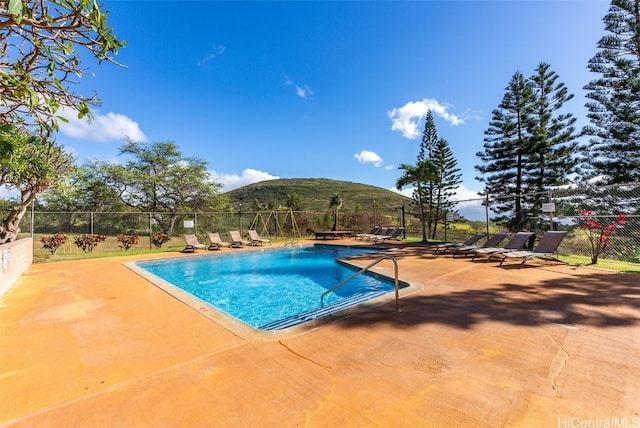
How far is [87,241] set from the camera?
1053 centimetres

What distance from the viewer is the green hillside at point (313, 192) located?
41284mm

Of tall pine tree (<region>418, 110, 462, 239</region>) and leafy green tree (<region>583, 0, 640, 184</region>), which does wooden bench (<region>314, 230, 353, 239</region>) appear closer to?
tall pine tree (<region>418, 110, 462, 239</region>)

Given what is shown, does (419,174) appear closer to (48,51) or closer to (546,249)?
(546,249)

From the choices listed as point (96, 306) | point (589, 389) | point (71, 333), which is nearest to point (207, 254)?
point (96, 306)

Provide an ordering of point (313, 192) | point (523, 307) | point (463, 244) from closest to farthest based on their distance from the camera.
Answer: point (523, 307), point (463, 244), point (313, 192)

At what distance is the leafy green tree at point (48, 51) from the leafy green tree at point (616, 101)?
1861cm

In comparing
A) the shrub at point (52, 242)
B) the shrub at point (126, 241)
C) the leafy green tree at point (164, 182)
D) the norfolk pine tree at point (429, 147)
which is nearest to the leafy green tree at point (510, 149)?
the norfolk pine tree at point (429, 147)

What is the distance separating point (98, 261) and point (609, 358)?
11.3 m

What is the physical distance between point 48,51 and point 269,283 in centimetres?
623

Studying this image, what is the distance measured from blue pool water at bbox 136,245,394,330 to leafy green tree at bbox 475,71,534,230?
34.6 feet

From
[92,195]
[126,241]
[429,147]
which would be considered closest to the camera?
[126,241]

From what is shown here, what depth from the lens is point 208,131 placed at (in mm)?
18484

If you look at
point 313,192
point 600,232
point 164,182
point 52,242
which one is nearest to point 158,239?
point 52,242

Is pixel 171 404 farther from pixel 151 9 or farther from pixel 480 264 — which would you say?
pixel 151 9
